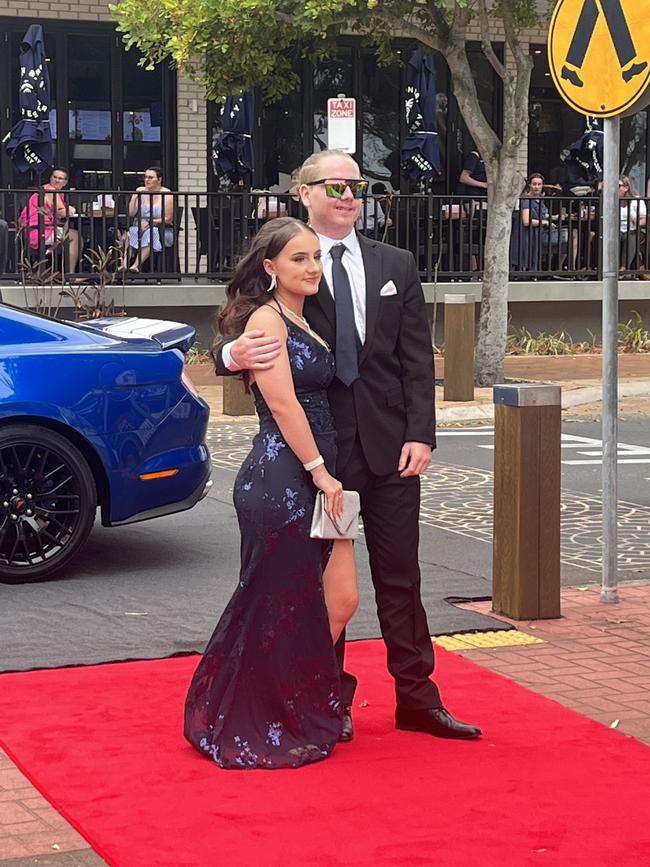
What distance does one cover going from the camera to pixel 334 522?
5211 mm

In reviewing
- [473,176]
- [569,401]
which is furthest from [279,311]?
[473,176]

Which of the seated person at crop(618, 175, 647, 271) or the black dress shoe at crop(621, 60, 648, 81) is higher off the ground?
the black dress shoe at crop(621, 60, 648, 81)

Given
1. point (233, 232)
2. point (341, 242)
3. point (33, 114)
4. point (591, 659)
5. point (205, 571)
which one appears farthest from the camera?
point (33, 114)

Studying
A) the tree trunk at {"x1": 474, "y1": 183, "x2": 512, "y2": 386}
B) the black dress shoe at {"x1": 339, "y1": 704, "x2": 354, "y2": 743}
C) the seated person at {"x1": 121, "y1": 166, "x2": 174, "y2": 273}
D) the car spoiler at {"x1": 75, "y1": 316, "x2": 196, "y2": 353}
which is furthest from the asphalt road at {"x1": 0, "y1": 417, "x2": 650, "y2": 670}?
the seated person at {"x1": 121, "y1": 166, "x2": 174, "y2": 273}

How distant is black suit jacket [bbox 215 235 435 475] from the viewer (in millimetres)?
5426

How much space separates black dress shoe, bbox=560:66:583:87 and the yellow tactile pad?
8.12ft

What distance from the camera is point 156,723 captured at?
570 cm

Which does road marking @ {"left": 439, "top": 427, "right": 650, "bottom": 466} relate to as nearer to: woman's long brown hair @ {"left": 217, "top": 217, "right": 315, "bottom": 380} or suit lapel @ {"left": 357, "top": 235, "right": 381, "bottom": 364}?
suit lapel @ {"left": 357, "top": 235, "right": 381, "bottom": 364}

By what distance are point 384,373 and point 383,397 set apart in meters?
0.08

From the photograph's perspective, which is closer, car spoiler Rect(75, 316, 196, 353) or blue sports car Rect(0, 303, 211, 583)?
blue sports car Rect(0, 303, 211, 583)

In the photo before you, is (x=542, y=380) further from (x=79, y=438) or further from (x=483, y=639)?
(x=483, y=639)

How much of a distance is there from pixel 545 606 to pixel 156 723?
2267mm

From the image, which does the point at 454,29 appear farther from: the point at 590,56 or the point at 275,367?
the point at 275,367

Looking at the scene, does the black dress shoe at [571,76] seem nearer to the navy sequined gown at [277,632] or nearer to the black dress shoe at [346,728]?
the navy sequined gown at [277,632]
